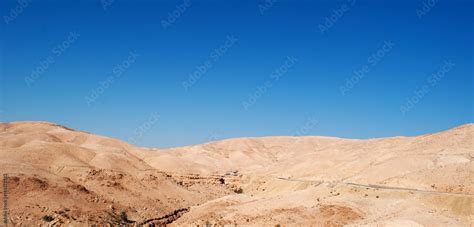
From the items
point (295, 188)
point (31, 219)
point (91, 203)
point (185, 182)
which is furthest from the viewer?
point (185, 182)

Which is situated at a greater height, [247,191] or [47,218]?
[247,191]

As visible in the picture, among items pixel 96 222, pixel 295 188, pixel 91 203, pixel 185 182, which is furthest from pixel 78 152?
pixel 295 188

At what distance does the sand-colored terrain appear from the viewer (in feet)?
86.7

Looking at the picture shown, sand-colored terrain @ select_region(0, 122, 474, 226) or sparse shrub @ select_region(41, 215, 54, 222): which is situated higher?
sand-colored terrain @ select_region(0, 122, 474, 226)

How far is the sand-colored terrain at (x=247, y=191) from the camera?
26.4 m

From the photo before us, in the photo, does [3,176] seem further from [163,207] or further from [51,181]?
[163,207]

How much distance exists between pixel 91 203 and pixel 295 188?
20534 millimetres

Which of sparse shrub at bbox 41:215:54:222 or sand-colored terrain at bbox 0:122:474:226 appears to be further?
sand-colored terrain at bbox 0:122:474:226

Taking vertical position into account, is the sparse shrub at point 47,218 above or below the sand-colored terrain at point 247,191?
below

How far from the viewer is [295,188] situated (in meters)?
42.7

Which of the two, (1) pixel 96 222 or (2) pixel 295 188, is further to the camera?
(2) pixel 295 188

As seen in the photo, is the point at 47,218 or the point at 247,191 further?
the point at 247,191

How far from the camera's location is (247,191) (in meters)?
52.8

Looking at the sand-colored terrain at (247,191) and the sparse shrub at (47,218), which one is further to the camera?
the sand-colored terrain at (247,191)
